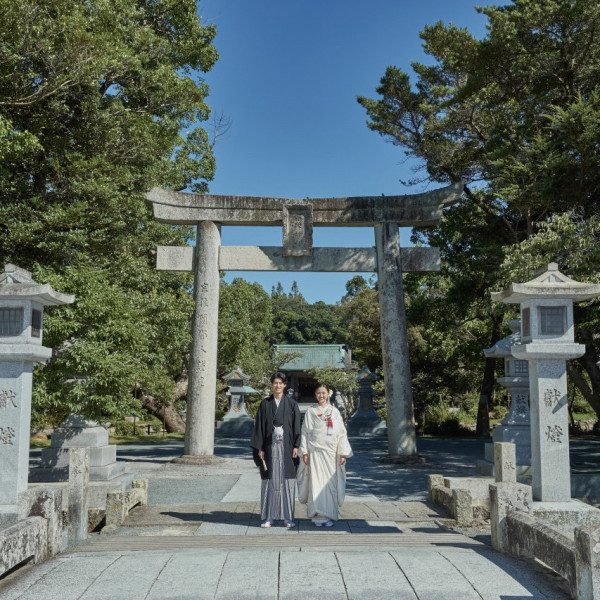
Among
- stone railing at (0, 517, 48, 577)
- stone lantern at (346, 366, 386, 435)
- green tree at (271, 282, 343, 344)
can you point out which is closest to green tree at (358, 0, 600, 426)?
stone lantern at (346, 366, 386, 435)

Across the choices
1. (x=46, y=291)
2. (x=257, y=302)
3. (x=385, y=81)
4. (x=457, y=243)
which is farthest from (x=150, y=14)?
(x=257, y=302)

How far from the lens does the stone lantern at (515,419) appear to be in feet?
33.5

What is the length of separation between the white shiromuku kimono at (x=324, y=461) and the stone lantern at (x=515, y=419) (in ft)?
13.2

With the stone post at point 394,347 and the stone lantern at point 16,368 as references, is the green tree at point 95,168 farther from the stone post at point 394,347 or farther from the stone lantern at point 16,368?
the stone post at point 394,347

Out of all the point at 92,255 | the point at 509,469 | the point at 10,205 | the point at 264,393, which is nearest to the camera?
the point at 509,469

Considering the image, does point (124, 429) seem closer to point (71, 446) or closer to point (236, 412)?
point (236, 412)

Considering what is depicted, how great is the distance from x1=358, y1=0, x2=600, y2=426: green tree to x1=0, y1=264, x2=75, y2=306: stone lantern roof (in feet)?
26.5

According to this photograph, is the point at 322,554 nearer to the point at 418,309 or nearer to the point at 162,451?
the point at 162,451

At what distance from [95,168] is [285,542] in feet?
34.0

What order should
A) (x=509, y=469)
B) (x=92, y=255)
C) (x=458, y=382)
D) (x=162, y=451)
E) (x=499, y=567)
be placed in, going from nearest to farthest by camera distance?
1. (x=499, y=567)
2. (x=509, y=469)
3. (x=92, y=255)
4. (x=162, y=451)
5. (x=458, y=382)

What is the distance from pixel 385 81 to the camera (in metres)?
15.0

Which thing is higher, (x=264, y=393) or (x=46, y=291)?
(x=46, y=291)

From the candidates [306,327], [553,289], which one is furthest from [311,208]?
[306,327]

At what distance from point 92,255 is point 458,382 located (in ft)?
47.5
